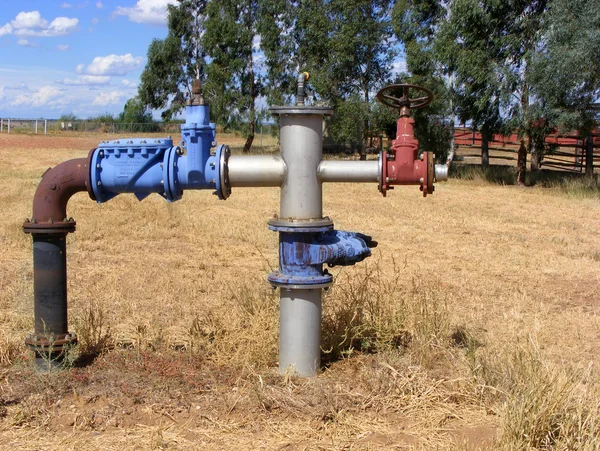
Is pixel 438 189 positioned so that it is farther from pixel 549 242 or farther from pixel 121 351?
pixel 121 351

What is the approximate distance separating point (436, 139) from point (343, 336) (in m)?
18.7

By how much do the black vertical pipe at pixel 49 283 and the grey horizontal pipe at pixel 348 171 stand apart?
1474 millimetres

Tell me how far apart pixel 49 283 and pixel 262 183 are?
129 cm

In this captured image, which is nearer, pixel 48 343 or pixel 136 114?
pixel 48 343

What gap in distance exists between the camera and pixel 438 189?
17156mm

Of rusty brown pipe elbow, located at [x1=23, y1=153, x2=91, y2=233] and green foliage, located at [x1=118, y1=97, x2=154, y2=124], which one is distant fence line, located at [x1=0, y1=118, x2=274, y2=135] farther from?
rusty brown pipe elbow, located at [x1=23, y1=153, x2=91, y2=233]

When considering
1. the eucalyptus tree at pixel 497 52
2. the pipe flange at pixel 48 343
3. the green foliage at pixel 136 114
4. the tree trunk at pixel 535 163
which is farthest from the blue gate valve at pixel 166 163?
the green foliage at pixel 136 114

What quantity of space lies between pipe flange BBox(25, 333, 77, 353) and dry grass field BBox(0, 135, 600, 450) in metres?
0.13

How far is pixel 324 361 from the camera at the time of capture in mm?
4035

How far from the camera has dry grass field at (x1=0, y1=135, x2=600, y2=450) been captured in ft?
10.0

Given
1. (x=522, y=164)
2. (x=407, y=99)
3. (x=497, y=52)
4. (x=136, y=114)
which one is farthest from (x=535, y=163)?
(x=136, y=114)

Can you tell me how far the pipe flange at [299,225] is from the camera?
143 inches

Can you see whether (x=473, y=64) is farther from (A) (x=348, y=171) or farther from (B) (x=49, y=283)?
(B) (x=49, y=283)

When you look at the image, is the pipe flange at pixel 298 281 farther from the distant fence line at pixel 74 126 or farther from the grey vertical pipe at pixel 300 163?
the distant fence line at pixel 74 126
